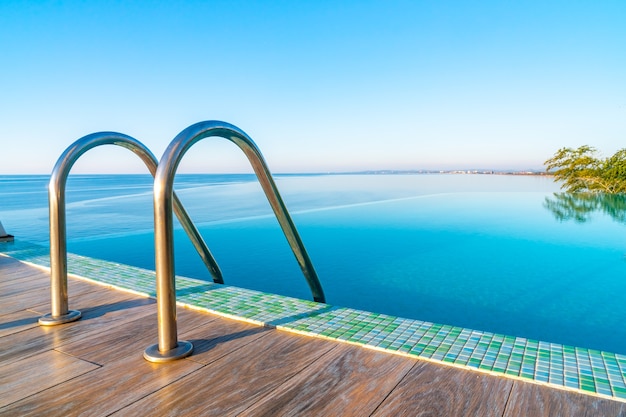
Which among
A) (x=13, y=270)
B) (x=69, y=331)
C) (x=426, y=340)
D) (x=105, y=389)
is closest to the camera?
(x=105, y=389)

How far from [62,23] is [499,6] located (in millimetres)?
13720

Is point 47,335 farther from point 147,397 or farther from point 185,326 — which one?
point 147,397

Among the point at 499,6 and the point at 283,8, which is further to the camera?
the point at 283,8

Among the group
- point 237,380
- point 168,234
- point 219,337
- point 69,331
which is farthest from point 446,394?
point 69,331

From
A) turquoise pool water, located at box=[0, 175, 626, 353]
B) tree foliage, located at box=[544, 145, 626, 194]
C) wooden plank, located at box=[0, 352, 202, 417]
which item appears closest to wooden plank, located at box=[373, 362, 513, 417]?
wooden plank, located at box=[0, 352, 202, 417]

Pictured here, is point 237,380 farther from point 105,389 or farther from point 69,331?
point 69,331

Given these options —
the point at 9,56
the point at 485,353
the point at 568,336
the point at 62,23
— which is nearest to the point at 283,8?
the point at 62,23

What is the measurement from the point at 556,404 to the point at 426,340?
542 millimetres

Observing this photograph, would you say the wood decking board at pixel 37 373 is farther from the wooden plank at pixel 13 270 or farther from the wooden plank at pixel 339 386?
the wooden plank at pixel 13 270

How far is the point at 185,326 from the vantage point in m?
1.76

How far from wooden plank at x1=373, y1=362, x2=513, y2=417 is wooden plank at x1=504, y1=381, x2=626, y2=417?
0.12ft

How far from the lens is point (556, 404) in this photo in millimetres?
1113

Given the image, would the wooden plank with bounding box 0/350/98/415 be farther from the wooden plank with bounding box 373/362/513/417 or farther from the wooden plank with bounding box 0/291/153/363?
the wooden plank with bounding box 373/362/513/417

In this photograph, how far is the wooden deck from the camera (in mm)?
1116
